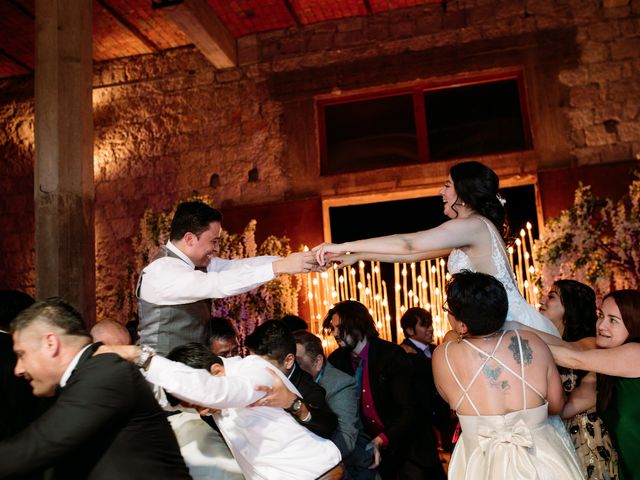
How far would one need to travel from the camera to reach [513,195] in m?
7.59

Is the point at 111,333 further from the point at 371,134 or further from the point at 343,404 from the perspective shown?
the point at 371,134

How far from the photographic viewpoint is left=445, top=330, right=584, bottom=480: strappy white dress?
257cm

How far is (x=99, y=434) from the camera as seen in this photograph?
2.02 meters

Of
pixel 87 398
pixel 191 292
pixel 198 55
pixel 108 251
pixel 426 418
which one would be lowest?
pixel 426 418

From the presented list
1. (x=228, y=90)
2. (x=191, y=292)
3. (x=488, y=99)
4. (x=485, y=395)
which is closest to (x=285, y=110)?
(x=228, y=90)

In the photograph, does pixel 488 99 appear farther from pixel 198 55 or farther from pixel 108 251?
pixel 108 251

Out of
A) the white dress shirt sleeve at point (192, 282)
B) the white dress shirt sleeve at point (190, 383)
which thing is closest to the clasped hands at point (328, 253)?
the white dress shirt sleeve at point (192, 282)

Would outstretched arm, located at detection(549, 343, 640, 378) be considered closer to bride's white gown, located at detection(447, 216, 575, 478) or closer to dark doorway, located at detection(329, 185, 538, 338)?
bride's white gown, located at detection(447, 216, 575, 478)

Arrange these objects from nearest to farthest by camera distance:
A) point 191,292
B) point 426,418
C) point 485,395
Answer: point 485,395, point 191,292, point 426,418

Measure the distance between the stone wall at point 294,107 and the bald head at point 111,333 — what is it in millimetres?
3968

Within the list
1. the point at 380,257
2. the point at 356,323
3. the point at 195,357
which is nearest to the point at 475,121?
the point at 356,323

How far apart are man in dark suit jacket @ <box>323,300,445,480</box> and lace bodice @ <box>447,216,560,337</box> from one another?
140cm

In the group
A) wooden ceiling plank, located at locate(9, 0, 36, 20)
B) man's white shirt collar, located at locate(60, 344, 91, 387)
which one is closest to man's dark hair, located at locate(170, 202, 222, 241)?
man's white shirt collar, located at locate(60, 344, 91, 387)

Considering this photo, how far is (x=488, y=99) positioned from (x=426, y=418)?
4.22m
